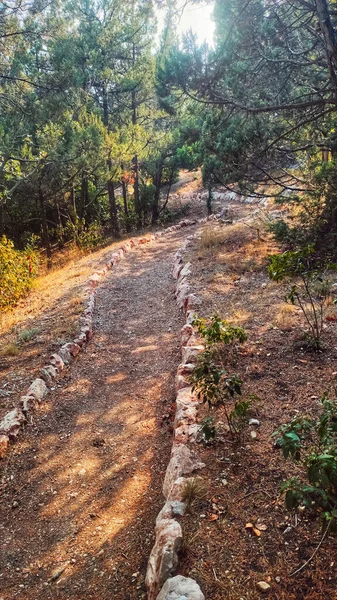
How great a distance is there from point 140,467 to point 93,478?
0.47 meters

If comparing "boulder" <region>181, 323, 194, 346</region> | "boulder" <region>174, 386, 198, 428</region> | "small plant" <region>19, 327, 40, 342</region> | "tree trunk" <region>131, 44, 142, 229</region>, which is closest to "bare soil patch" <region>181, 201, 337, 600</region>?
"boulder" <region>174, 386, 198, 428</region>

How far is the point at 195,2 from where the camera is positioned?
4.59m

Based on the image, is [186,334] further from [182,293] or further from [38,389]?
[38,389]

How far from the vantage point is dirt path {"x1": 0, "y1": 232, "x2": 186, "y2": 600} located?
279 cm

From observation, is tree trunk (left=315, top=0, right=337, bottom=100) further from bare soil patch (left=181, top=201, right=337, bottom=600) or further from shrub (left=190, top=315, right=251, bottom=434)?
bare soil patch (left=181, top=201, right=337, bottom=600)

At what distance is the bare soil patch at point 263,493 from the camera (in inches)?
84.9

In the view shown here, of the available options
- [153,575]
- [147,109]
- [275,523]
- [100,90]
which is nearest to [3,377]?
[153,575]

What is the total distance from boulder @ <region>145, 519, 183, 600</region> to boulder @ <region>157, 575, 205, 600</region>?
0.48 feet

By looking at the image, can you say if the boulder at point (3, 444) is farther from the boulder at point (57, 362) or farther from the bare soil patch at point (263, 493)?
the bare soil patch at point (263, 493)

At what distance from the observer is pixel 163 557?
2.38 m

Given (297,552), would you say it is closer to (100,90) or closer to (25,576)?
(25,576)

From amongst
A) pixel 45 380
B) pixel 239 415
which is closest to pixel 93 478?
pixel 239 415

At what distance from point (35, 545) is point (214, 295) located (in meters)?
5.08

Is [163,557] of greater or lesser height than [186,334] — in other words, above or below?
above
